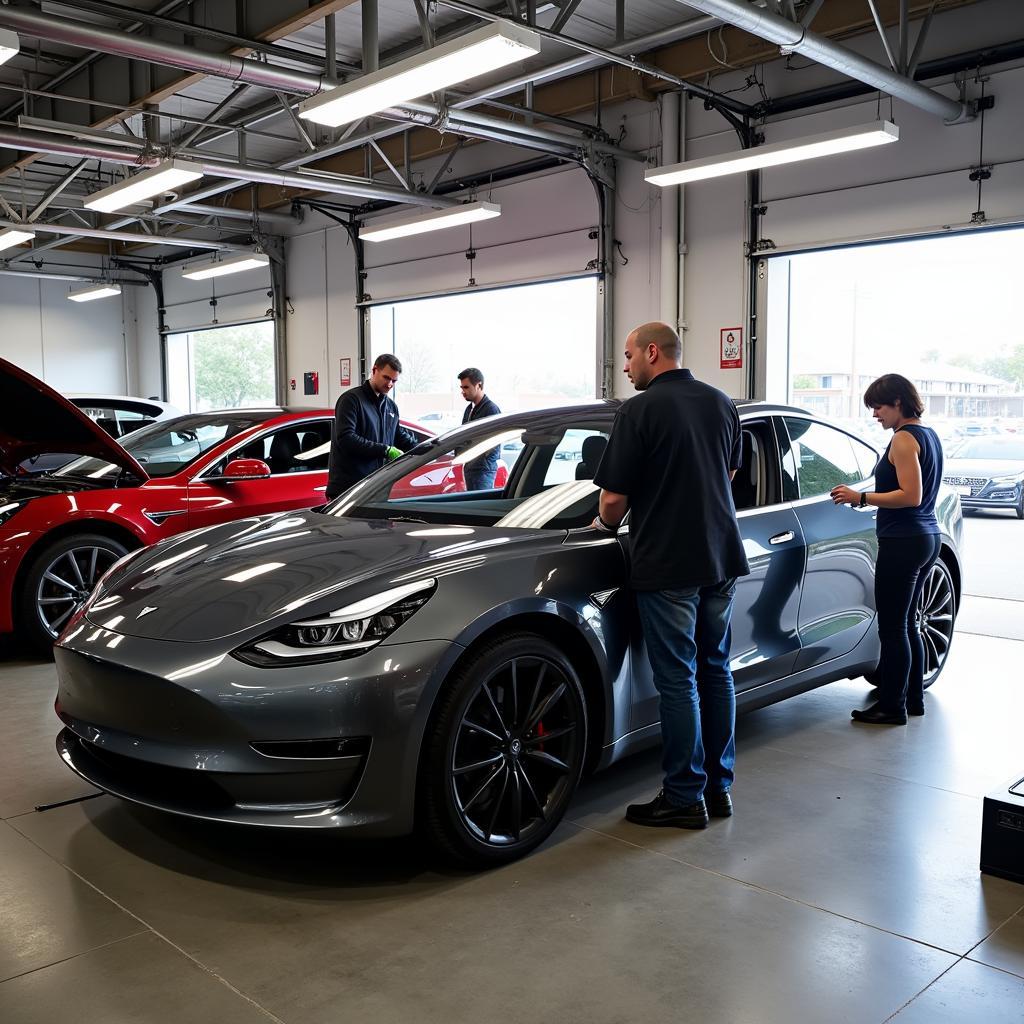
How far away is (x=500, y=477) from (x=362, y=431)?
2438 millimetres

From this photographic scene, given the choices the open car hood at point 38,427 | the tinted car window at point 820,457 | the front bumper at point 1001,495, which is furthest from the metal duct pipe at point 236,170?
the tinted car window at point 820,457

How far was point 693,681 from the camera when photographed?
324cm

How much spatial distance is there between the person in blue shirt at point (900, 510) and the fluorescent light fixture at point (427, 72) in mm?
2625

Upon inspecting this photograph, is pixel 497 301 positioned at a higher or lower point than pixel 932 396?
higher

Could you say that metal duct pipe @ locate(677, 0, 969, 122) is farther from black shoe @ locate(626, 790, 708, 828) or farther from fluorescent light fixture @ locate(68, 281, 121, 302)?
fluorescent light fixture @ locate(68, 281, 121, 302)

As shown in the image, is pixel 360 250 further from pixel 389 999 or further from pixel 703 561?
pixel 389 999

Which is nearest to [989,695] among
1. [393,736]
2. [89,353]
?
[393,736]

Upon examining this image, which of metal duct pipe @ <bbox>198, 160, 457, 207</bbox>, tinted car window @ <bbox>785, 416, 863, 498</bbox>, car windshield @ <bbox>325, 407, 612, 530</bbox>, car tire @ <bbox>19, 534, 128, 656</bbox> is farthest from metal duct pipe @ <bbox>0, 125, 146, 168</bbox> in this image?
tinted car window @ <bbox>785, 416, 863, 498</bbox>

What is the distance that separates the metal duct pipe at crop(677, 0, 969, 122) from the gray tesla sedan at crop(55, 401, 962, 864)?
266cm

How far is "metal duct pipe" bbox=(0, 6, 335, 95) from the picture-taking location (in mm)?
5797

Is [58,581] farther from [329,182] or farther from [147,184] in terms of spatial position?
[329,182]

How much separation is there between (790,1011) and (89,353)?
17.6 m

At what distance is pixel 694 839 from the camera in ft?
10.6

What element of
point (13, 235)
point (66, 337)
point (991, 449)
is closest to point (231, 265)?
point (13, 235)
